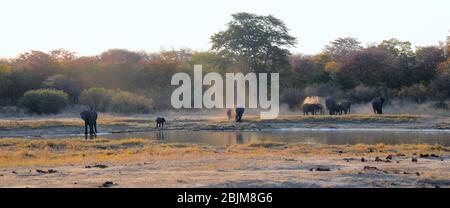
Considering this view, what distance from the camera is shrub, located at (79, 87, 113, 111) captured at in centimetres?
5178

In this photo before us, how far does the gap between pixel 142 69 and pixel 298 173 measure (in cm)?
5326

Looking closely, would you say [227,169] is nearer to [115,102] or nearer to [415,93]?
[115,102]

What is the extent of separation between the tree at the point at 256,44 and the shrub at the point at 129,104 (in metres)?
12.1

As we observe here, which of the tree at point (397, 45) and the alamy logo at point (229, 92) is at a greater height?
the tree at point (397, 45)

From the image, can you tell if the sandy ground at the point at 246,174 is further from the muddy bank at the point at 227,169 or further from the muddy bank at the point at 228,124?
the muddy bank at the point at 228,124

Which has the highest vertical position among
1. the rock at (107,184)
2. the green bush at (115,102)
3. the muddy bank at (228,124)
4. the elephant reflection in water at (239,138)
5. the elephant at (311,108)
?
the green bush at (115,102)

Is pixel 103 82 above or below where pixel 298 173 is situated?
above

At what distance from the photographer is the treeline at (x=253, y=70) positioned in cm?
5250

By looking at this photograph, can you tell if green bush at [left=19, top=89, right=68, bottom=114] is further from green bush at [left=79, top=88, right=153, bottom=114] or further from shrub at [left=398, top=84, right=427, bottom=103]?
shrub at [left=398, top=84, right=427, bottom=103]

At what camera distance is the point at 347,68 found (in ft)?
196

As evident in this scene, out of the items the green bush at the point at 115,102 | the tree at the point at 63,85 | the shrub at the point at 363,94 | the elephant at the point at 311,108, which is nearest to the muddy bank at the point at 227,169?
the elephant at the point at 311,108

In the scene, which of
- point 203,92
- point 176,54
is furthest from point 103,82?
point 176,54

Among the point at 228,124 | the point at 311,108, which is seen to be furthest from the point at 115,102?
the point at 311,108
